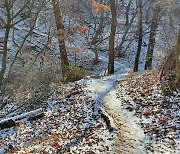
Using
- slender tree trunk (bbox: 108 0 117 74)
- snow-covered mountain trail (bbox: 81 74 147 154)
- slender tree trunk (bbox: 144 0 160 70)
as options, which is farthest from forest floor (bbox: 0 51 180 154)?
slender tree trunk (bbox: 144 0 160 70)

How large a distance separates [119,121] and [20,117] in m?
4.11

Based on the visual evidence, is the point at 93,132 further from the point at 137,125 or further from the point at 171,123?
the point at 171,123

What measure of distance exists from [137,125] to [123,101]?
8.12 feet

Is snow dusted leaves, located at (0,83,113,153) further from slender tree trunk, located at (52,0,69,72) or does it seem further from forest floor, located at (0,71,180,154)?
slender tree trunk, located at (52,0,69,72)

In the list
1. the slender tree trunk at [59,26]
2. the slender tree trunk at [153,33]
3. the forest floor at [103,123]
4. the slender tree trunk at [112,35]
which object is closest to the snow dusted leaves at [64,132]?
the forest floor at [103,123]

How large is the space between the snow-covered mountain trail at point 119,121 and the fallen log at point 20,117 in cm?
241

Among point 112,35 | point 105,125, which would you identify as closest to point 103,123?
point 105,125

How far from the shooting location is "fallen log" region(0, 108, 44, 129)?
10430 millimetres

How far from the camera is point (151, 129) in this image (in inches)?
320

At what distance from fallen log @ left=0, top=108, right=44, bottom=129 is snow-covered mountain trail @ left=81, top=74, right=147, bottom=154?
2407 millimetres

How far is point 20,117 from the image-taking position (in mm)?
10820

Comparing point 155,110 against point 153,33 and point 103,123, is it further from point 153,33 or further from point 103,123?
point 153,33

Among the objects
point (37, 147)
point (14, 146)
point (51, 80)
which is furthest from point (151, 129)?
point (51, 80)

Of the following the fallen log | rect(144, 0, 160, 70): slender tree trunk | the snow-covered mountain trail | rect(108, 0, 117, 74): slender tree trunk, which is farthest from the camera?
rect(144, 0, 160, 70): slender tree trunk
